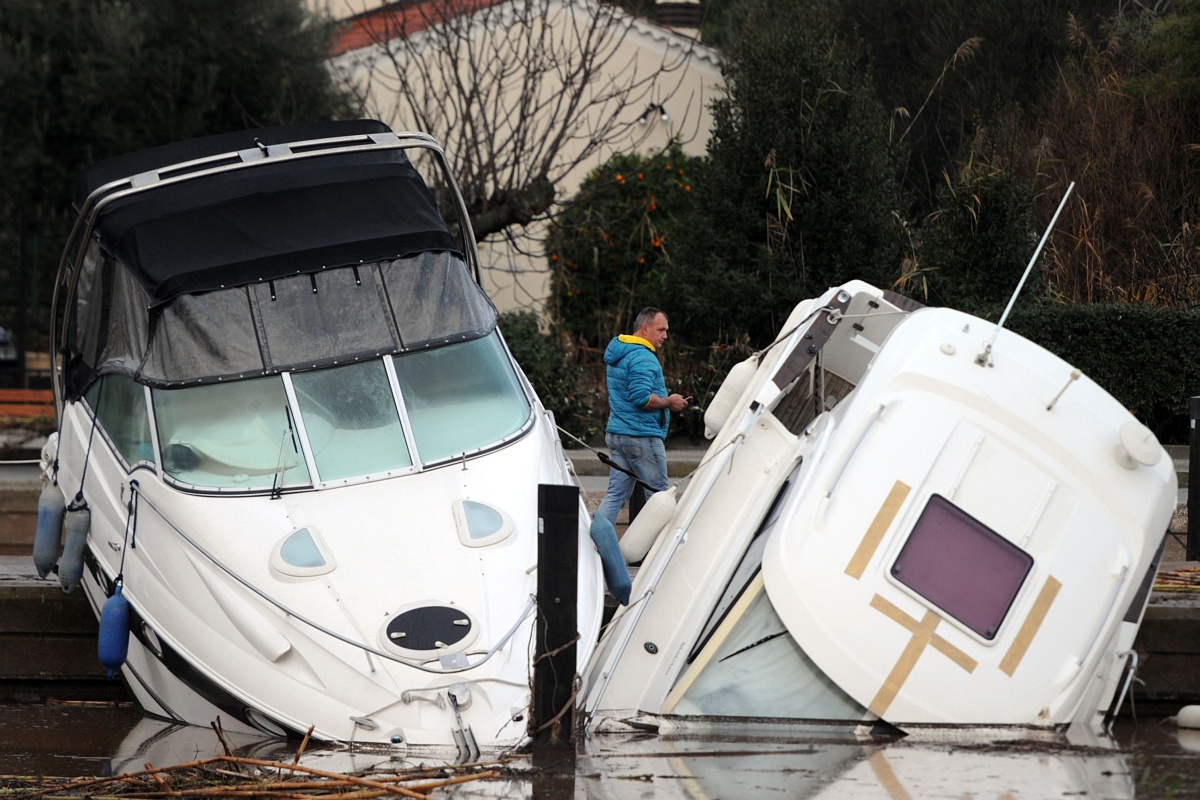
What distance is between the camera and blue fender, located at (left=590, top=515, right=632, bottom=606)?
22.4 ft

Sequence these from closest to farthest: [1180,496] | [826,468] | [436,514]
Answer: [826,468] < [436,514] < [1180,496]

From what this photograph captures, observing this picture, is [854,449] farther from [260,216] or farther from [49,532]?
[49,532]

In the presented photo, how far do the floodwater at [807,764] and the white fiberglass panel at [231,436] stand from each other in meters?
1.23

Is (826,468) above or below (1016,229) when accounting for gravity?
above

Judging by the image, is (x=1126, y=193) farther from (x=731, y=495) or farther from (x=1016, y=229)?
(x=731, y=495)

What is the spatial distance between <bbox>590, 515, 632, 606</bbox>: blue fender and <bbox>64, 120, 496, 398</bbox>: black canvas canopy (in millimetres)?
1342

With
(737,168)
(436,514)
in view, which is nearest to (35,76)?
(737,168)

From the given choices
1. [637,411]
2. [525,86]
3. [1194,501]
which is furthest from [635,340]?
[525,86]

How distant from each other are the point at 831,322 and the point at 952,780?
280cm

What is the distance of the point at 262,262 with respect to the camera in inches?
293

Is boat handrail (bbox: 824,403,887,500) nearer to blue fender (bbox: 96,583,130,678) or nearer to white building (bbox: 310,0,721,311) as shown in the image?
blue fender (bbox: 96,583,130,678)

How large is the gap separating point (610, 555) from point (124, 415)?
2.66 meters

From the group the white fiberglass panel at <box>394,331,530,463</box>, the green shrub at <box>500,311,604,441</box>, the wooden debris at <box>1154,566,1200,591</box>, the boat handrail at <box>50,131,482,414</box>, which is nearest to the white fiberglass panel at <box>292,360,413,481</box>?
the white fiberglass panel at <box>394,331,530,463</box>

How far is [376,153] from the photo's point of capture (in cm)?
827
